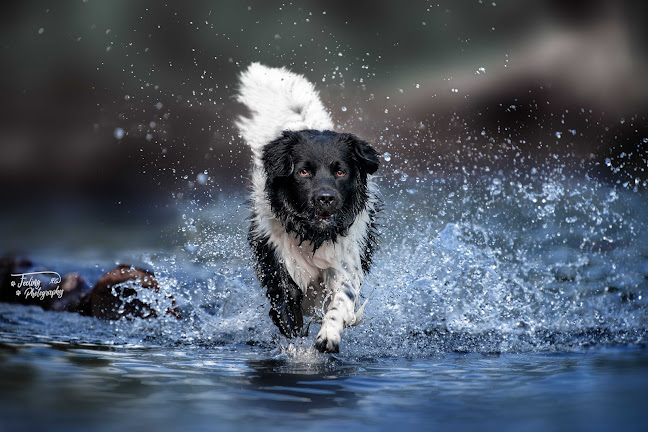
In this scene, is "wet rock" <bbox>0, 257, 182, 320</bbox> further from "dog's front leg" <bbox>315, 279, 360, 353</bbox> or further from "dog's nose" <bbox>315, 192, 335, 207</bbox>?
"dog's nose" <bbox>315, 192, 335, 207</bbox>

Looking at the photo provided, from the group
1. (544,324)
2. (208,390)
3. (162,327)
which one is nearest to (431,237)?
(544,324)

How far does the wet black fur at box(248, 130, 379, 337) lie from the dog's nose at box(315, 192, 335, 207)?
0.06 metres

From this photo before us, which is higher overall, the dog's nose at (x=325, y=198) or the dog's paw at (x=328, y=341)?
the dog's nose at (x=325, y=198)

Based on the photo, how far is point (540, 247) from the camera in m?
8.69

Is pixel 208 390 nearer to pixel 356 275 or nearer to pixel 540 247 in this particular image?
pixel 356 275

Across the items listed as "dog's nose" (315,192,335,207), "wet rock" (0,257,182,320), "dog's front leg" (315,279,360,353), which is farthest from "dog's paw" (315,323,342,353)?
"wet rock" (0,257,182,320)

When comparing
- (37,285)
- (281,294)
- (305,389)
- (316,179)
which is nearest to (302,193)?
(316,179)

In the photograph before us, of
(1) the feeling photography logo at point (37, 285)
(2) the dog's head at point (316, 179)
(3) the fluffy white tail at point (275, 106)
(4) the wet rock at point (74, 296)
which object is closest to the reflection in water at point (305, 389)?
(2) the dog's head at point (316, 179)

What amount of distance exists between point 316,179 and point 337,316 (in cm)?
91

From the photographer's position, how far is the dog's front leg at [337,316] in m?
4.35

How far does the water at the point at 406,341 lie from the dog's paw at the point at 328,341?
0.35 ft

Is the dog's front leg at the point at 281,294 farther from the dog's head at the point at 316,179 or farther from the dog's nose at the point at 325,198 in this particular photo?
the dog's nose at the point at 325,198

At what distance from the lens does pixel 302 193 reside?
455 cm

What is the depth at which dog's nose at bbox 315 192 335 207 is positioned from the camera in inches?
171
